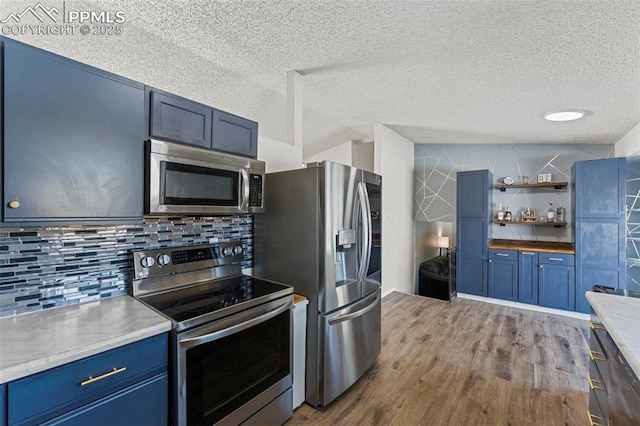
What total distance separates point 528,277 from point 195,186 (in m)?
4.71

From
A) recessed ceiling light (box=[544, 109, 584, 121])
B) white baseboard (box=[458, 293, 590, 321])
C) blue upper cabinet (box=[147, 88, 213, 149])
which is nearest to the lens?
blue upper cabinet (box=[147, 88, 213, 149])

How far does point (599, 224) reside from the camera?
3.87m

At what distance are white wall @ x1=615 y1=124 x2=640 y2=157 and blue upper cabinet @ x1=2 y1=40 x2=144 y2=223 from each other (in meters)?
5.24

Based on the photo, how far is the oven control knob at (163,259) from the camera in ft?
5.95

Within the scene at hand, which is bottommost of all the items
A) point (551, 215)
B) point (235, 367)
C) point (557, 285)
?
point (557, 285)

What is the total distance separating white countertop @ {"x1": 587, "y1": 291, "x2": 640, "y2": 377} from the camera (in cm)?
108

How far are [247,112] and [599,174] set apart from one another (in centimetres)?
470

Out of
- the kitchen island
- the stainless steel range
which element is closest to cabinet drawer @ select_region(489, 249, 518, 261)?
the kitchen island

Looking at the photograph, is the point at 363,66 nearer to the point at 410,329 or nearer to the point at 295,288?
the point at 295,288

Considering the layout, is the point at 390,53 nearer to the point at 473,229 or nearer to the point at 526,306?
the point at 473,229

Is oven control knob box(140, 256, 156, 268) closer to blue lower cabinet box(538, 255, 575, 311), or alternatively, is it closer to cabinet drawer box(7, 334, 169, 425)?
cabinet drawer box(7, 334, 169, 425)

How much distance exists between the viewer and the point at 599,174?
12.7ft

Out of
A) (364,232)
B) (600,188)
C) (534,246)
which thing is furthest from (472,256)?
(364,232)

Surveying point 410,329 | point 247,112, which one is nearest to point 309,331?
point 410,329
